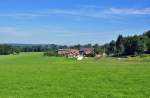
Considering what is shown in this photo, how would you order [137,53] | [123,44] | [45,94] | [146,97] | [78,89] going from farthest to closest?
[123,44] < [137,53] < [78,89] < [45,94] < [146,97]

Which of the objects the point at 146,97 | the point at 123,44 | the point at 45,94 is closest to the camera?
the point at 146,97

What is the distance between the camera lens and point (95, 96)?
17750 mm

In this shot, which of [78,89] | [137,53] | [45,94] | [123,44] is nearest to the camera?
[45,94]

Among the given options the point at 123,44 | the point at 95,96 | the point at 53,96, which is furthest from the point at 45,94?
the point at 123,44

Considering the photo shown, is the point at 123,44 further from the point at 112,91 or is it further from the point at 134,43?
the point at 112,91

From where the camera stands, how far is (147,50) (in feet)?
575

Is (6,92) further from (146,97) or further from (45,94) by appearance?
(146,97)

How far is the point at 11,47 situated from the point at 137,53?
1993 inches

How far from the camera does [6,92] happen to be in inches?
764

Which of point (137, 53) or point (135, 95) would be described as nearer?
point (135, 95)

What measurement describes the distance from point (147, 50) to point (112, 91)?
158 m

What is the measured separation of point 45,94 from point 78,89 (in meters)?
2.43

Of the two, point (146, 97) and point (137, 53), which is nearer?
point (146, 97)

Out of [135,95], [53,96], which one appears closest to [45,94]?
[53,96]
